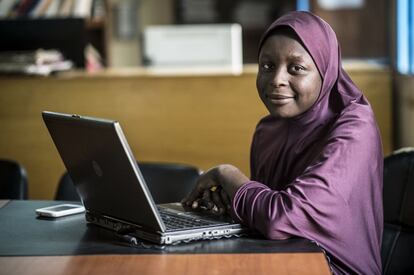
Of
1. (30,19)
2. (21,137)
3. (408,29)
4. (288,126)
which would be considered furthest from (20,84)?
(288,126)

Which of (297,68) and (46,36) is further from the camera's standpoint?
(46,36)

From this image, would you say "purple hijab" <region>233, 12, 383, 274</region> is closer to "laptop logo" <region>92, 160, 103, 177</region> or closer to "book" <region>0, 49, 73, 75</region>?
"laptop logo" <region>92, 160, 103, 177</region>

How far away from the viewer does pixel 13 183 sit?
2686mm

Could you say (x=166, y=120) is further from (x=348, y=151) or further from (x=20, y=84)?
(x=348, y=151)

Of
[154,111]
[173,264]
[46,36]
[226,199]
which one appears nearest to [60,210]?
[226,199]

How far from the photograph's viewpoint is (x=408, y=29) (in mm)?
3898

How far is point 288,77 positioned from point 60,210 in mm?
636

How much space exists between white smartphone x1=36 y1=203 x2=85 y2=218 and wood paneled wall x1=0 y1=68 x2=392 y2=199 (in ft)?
6.20

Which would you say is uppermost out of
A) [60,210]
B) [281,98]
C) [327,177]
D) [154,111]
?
[281,98]

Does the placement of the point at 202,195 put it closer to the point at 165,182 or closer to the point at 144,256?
the point at 144,256

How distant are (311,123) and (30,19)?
2.82 m

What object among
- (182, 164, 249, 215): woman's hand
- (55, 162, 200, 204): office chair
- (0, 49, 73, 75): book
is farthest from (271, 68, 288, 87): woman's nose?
(0, 49, 73, 75): book

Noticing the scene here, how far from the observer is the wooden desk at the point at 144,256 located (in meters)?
1.52

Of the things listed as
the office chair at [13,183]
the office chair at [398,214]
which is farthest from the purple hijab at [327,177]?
the office chair at [13,183]
